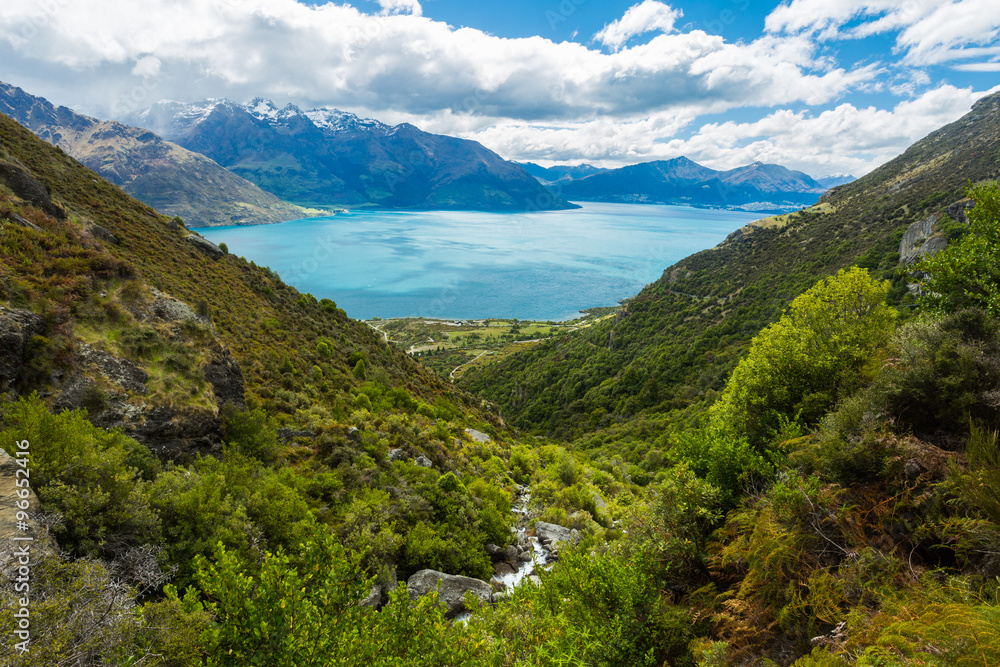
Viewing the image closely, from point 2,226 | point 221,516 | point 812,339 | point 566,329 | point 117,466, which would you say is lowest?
point 566,329

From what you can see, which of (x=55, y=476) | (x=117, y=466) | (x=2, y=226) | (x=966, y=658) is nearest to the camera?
(x=966, y=658)

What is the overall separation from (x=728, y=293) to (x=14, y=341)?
85687mm

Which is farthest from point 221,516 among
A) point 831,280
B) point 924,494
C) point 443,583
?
point 831,280

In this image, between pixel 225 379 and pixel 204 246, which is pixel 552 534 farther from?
pixel 204 246

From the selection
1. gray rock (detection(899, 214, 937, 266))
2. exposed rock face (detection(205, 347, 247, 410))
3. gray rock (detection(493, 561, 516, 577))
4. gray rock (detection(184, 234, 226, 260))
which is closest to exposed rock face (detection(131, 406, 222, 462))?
exposed rock face (detection(205, 347, 247, 410))

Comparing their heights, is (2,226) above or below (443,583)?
above

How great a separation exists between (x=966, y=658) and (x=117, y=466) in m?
12.7

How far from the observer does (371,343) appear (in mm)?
41156

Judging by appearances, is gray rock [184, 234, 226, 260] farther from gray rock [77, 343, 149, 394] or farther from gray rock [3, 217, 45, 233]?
gray rock [77, 343, 149, 394]

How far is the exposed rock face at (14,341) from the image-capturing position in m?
10.7

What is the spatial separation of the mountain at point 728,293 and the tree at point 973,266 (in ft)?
118

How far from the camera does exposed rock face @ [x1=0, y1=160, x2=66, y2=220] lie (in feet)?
59.0

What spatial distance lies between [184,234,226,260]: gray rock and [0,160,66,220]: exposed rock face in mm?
15903

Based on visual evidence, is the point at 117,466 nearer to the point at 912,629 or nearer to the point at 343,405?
the point at 912,629
